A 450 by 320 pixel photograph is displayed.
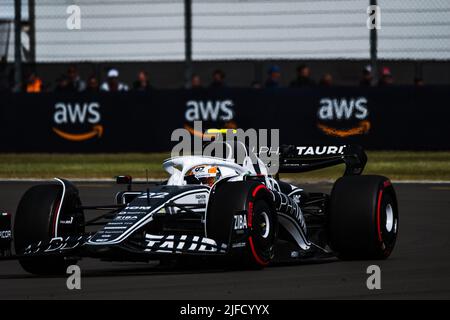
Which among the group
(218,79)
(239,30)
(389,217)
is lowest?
(389,217)

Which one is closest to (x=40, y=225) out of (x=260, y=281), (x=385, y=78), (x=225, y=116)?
(x=260, y=281)

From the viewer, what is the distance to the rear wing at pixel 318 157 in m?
12.0

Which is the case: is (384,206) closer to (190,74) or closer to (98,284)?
(98,284)

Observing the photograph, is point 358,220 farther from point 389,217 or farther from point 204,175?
point 204,175

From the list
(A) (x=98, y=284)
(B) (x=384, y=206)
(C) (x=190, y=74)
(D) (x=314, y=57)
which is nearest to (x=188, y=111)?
(C) (x=190, y=74)

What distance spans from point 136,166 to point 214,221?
13.0 metres

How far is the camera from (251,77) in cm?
2536

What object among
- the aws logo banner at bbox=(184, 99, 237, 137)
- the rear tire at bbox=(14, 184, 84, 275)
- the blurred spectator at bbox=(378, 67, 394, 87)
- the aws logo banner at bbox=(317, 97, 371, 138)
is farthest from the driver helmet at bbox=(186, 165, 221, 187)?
the blurred spectator at bbox=(378, 67, 394, 87)

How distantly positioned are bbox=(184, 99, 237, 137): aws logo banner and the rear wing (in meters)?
11.1

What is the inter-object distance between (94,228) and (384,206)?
4.35 m

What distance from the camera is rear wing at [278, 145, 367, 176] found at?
12.0 m

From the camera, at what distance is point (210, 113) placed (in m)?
23.7

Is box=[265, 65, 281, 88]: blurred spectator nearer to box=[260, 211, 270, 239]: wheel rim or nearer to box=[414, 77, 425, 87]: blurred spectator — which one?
box=[414, 77, 425, 87]: blurred spectator

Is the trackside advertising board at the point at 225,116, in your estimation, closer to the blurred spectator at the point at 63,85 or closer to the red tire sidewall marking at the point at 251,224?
the blurred spectator at the point at 63,85
